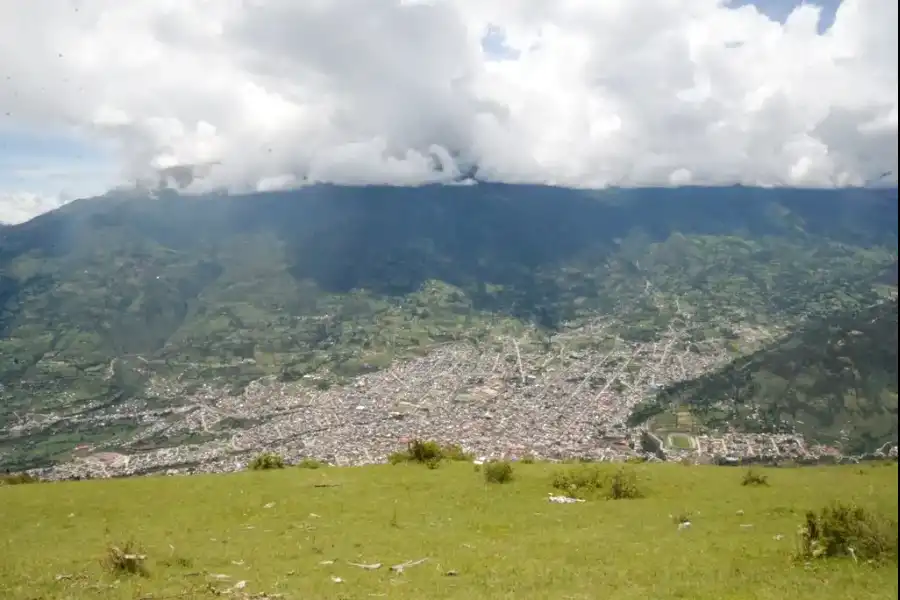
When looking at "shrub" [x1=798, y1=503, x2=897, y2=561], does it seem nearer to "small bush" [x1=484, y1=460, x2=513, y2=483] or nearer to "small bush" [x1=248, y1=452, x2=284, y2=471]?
"small bush" [x1=484, y1=460, x2=513, y2=483]

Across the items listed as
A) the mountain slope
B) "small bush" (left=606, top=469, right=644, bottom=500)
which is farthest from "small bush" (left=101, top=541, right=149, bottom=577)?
the mountain slope

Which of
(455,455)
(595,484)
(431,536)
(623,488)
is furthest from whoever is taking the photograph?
(455,455)

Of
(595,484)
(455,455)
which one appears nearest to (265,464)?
(455,455)

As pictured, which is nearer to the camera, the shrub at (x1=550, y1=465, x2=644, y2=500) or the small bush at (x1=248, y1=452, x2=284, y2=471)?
the shrub at (x1=550, y1=465, x2=644, y2=500)

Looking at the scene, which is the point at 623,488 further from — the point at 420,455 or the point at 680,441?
the point at 680,441

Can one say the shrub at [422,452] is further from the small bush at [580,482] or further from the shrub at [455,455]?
the small bush at [580,482]

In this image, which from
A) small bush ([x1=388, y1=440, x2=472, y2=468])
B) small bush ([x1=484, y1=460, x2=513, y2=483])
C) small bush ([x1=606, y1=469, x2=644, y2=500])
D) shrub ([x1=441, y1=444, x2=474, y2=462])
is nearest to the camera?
small bush ([x1=606, y1=469, x2=644, y2=500])
